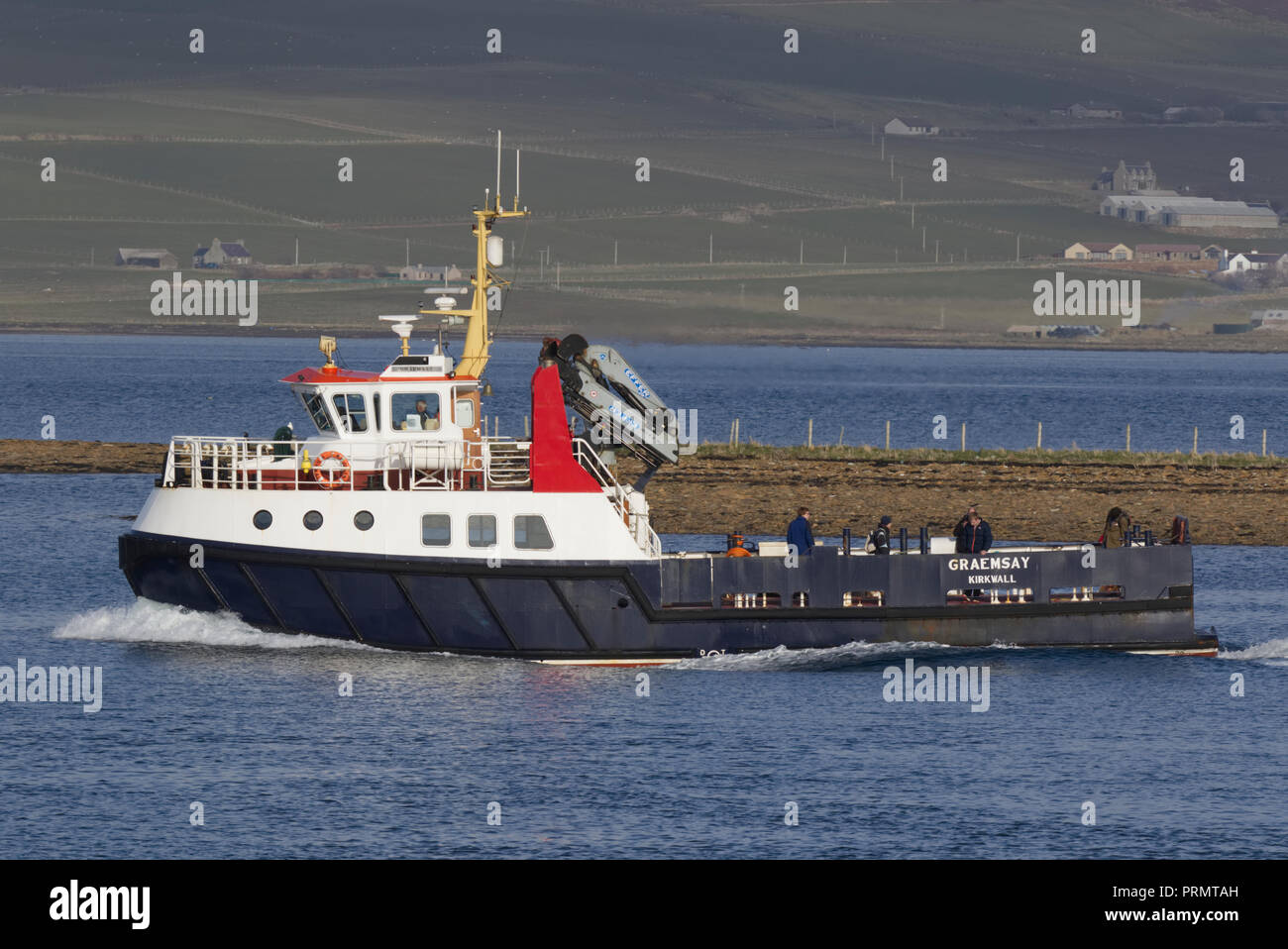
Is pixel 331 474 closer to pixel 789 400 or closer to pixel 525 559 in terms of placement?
pixel 525 559

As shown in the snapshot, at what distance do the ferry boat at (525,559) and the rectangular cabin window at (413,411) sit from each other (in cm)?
3

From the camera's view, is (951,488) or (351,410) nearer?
(351,410)

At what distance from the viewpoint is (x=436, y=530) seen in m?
33.9

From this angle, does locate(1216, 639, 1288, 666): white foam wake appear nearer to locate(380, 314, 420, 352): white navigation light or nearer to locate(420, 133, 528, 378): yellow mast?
locate(420, 133, 528, 378): yellow mast

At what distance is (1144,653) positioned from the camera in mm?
35719

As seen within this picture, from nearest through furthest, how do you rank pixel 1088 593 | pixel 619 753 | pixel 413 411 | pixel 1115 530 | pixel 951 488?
1. pixel 619 753
2. pixel 413 411
3. pixel 1088 593
4. pixel 1115 530
5. pixel 951 488

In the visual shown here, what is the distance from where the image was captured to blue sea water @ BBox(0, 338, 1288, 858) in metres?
26.0

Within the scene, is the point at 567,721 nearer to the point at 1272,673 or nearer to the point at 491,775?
the point at 491,775

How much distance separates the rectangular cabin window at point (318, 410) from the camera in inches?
1391

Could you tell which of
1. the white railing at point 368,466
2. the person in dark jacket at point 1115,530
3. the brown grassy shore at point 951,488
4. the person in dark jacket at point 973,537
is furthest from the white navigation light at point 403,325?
the brown grassy shore at point 951,488

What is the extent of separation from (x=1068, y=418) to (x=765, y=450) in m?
51.1

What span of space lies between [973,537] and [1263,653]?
6.18 metres

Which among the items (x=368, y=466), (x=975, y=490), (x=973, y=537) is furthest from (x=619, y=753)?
(x=975, y=490)
